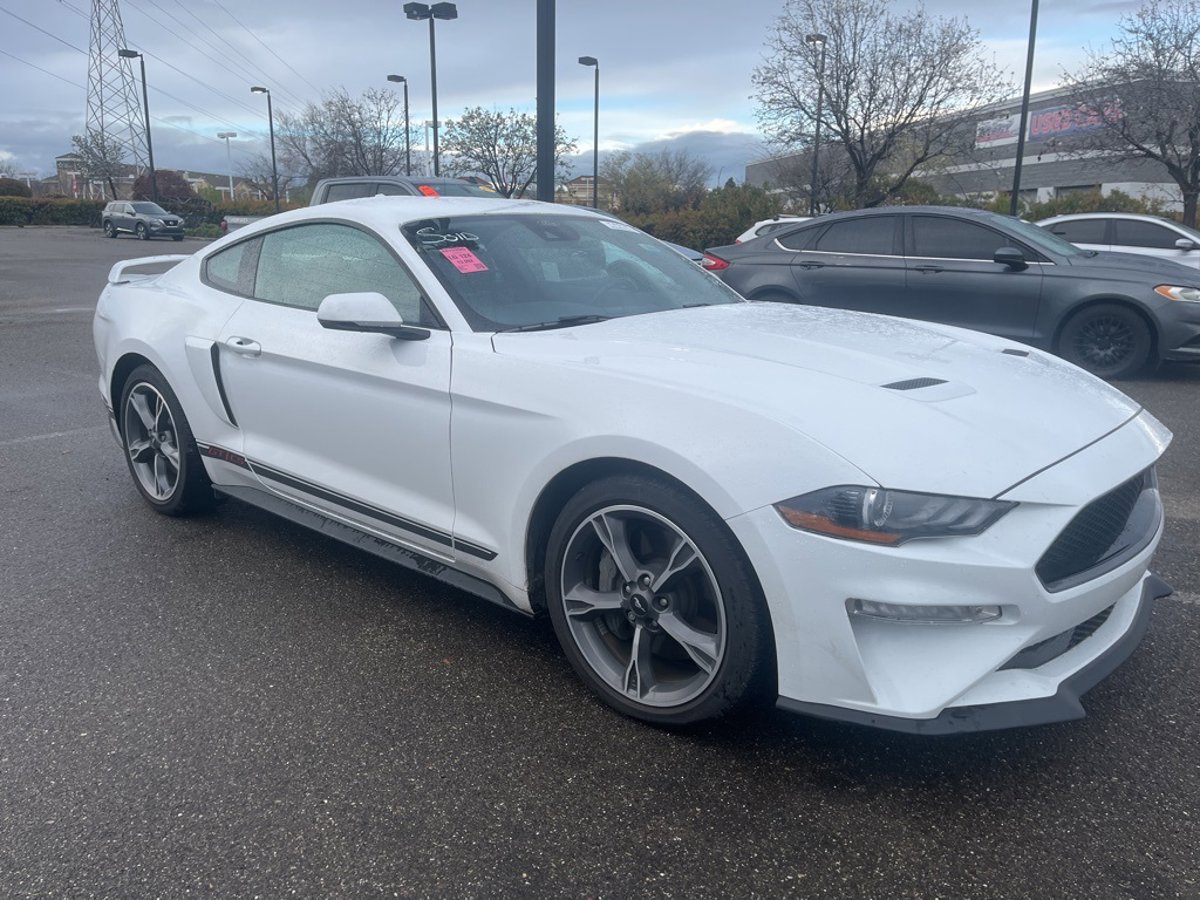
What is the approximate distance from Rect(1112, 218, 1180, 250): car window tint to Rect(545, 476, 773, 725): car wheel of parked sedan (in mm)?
10822

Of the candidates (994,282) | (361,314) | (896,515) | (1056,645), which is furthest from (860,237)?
(896,515)

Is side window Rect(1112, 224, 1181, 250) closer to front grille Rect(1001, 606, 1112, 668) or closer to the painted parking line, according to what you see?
front grille Rect(1001, 606, 1112, 668)

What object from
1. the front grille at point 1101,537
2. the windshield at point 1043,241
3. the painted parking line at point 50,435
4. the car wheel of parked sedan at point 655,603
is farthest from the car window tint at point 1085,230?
the car wheel of parked sedan at point 655,603

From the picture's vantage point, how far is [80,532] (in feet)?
14.7

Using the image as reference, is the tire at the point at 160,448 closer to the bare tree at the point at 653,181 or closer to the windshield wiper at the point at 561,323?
the windshield wiper at the point at 561,323

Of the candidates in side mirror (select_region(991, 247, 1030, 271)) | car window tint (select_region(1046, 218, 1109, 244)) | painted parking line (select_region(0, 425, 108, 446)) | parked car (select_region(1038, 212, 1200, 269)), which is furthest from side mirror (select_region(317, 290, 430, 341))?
car window tint (select_region(1046, 218, 1109, 244))

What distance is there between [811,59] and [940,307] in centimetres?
1614

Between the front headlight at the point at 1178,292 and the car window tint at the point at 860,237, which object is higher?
the car window tint at the point at 860,237

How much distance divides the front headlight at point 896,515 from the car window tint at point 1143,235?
1075cm

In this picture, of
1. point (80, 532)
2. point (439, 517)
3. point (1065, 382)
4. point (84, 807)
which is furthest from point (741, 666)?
point (80, 532)

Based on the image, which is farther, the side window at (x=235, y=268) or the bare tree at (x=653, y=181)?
the bare tree at (x=653, y=181)

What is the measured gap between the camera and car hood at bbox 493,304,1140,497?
2385 mm

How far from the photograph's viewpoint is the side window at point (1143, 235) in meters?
11.2

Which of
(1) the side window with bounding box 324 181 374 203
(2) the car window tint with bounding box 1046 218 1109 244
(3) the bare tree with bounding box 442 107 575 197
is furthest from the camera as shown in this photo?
(3) the bare tree with bounding box 442 107 575 197
